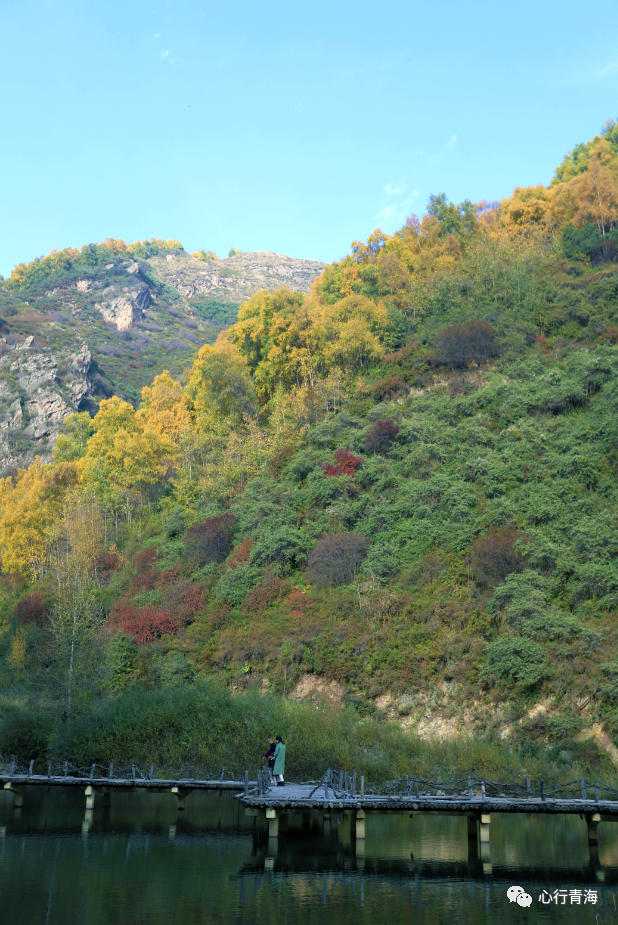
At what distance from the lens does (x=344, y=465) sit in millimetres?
38594

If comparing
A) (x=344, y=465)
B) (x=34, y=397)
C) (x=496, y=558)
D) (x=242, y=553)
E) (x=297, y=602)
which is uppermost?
(x=34, y=397)

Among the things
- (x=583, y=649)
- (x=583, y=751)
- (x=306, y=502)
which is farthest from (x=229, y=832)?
(x=306, y=502)

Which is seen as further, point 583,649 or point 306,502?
point 306,502

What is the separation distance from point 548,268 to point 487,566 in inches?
1142

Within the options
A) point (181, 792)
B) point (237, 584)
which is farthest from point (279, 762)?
point (237, 584)

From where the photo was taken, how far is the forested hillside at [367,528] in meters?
23.9

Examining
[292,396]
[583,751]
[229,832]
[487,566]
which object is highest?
[292,396]

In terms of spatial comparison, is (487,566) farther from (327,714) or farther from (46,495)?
(46,495)

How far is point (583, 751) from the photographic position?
859 inches

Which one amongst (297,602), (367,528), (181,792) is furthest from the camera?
(367,528)

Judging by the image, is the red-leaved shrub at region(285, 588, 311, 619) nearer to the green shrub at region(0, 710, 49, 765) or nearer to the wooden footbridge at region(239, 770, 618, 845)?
the green shrub at region(0, 710, 49, 765)

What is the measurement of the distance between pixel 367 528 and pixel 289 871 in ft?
65.3

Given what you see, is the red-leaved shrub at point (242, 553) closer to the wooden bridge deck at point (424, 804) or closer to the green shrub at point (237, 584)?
the green shrub at point (237, 584)

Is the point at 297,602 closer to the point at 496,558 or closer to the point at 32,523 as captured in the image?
the point at 496,558
